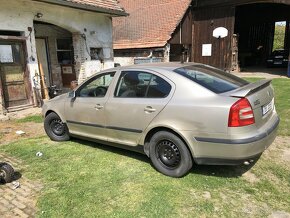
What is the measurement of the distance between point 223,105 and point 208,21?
55.5 ft

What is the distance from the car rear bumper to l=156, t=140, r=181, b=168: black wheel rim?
1.03 feet

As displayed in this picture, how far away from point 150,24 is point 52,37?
8.06 metres

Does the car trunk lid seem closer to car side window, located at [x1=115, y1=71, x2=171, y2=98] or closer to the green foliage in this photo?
car side window, located at [x1=115, y1=71, x2=171, y2=98]

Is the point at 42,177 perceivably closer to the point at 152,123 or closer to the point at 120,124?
the point at 120,124

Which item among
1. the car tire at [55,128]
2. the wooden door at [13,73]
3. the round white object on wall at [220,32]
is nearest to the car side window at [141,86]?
the car tire at [55,128]

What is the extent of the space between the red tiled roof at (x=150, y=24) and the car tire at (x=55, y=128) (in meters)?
11.8

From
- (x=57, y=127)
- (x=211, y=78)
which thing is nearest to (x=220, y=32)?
(x=57, y=127)

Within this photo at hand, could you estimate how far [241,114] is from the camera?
3.44 m

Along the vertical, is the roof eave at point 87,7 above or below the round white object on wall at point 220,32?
above

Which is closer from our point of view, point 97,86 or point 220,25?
point 97,86

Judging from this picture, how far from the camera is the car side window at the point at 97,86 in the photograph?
4.84 m

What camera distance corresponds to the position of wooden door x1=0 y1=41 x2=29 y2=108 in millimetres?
8537

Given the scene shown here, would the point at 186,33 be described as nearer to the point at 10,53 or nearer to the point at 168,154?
the point at 10,53

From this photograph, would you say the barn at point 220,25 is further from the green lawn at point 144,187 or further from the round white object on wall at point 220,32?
the green lawn at point 144,187
